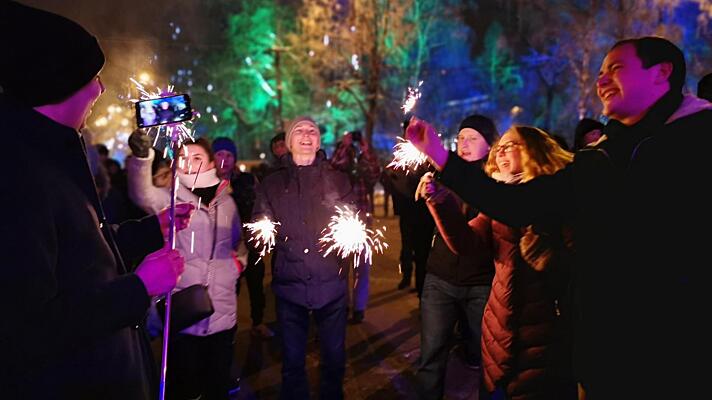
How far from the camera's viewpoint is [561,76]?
29.1 meters

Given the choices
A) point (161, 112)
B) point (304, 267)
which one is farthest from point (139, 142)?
point (304, 267)

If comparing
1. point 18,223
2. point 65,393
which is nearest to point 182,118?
point 18,223

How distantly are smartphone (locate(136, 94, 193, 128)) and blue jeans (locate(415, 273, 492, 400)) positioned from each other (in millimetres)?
2492

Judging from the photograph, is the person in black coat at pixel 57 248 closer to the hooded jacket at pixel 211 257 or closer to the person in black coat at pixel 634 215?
the person in black coat at pixel 634 215

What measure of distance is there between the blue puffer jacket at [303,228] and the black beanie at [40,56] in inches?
94.5

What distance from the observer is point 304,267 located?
421cm

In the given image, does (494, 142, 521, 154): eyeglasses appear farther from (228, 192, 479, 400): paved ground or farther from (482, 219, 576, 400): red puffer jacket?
(228, 192, 479, 400): paved ground

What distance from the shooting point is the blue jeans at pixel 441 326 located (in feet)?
13.9

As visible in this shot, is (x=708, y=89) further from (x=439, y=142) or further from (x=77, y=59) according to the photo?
(x=77, y=59)

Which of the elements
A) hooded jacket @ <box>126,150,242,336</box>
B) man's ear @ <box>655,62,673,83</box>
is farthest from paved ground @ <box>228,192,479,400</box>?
man's ear @ <box>655,62,673,83</box>

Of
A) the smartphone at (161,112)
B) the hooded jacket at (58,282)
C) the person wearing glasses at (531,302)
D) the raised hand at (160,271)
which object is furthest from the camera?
the person wearing glasses at (531,302)

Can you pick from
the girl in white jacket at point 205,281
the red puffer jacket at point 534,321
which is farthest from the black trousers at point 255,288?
the red puffer jacket at point 534,321

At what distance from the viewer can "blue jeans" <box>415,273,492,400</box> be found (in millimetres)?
4227

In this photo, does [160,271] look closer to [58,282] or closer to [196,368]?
[58,282]
